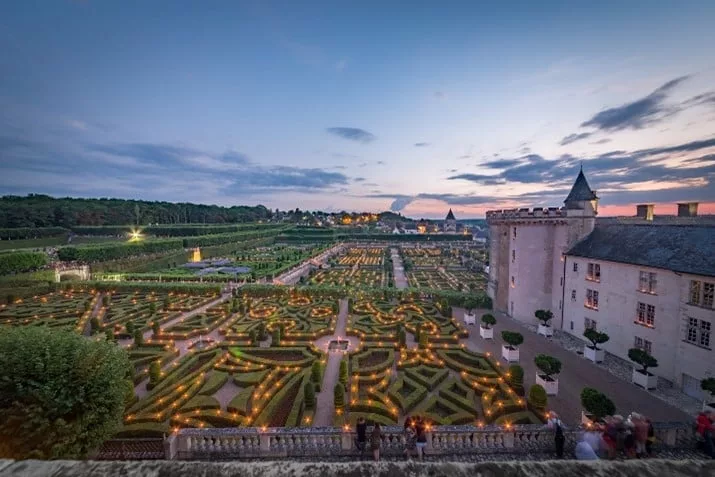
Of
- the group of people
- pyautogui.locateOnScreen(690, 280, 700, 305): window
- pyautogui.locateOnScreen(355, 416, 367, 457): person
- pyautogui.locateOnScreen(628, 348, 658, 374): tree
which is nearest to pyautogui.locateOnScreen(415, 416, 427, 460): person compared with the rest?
the group of people

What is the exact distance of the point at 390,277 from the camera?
59.7 metres

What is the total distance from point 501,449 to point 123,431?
57.4 ft

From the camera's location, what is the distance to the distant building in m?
21.0

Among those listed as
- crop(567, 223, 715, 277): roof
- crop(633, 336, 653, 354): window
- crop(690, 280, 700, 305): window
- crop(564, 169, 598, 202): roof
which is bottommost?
crop(633, 336, 653, 354): window

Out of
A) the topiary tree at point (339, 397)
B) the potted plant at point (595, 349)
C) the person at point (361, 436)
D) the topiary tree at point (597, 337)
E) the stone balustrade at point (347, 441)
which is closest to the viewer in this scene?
the person at point (361, 436)

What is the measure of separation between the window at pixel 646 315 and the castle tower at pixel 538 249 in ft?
26.5

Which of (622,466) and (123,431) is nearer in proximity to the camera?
(622,466)

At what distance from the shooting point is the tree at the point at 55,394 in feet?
37.1

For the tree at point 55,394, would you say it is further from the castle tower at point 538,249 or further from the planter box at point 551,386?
the castle tower at point 538,249

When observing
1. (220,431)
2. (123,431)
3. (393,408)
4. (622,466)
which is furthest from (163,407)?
(622,466)

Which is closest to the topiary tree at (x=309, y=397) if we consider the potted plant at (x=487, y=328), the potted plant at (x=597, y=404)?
the potted plant at (x=597, y=404)

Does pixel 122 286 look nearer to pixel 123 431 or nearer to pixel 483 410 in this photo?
pixel 123 431

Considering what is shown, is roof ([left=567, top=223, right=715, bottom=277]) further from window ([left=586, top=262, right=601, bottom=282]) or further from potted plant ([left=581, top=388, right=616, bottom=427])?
potted plant ([left=581, top=388, right=616, bottom=427])

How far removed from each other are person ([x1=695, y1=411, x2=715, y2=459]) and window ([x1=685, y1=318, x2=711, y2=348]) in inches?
349
